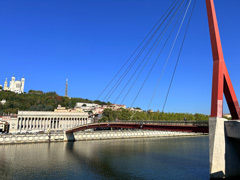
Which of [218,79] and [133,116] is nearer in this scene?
[218,79]

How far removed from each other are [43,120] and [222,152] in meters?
59.3

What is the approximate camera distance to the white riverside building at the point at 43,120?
56.8m

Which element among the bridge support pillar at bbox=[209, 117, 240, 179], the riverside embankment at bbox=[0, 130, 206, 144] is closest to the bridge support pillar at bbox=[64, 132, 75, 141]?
the riverside embankment at bbox=[0, 130, 206, 144]

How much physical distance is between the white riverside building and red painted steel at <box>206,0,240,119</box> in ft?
174

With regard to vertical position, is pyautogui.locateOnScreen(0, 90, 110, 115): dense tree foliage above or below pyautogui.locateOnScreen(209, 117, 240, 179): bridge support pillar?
above

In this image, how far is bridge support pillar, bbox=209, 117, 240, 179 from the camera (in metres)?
13.3

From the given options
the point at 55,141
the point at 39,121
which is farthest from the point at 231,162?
the point at 39,121

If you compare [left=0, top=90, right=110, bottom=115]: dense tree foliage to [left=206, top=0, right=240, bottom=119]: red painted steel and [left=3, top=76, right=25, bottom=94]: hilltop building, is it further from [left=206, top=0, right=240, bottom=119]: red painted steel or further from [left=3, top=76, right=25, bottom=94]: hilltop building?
[left=206, top=0, right=240, bottom=119]: red painted steel

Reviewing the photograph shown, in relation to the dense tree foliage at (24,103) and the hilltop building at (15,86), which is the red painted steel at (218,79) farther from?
the hilltop building at (15,86)

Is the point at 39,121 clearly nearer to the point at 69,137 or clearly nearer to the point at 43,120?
the point at 43,120

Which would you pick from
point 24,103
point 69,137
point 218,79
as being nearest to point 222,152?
point 218,79

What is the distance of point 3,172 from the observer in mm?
17641

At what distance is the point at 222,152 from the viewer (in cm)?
1350

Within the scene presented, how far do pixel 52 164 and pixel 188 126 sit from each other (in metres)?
14.6
